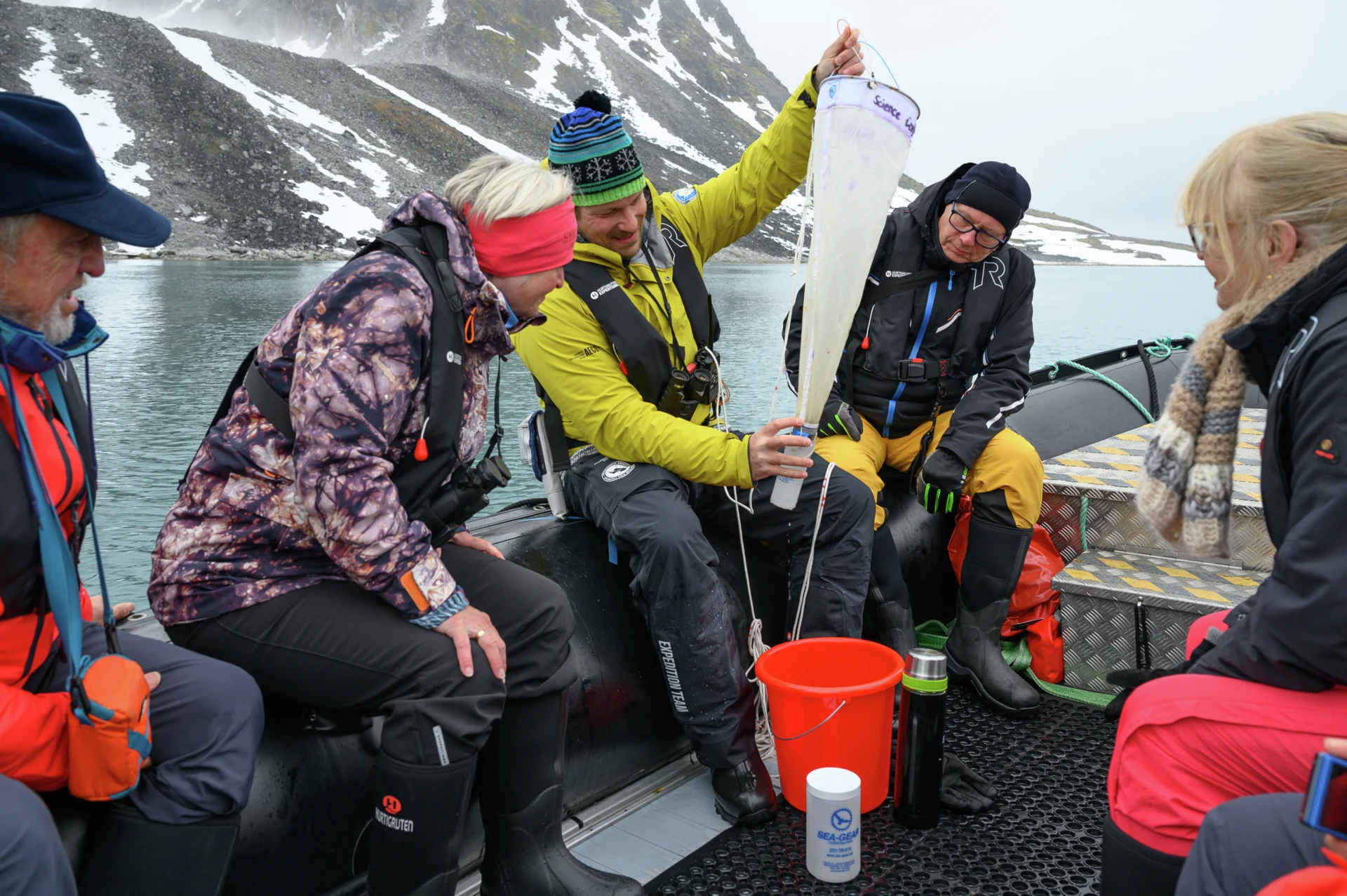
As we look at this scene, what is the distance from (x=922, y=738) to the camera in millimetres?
2195

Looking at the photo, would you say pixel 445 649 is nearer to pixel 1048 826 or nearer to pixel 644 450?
pixel 644 450

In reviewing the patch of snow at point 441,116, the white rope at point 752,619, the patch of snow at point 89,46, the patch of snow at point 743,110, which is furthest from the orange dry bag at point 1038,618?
the patch of snow at point 743,110

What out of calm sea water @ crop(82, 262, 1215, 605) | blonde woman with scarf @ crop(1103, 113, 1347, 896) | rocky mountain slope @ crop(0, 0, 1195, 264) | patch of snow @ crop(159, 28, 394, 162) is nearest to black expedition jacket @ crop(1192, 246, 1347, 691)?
blonde woman with scarf @ crop(1103, 113, 1347, 896)

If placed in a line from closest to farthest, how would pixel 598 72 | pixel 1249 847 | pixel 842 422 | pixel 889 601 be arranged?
pixel 1249 847 < pixel 889 601 < pixel 842 422 < pixel 598 72

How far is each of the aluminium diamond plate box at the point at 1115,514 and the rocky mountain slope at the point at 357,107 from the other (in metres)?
25.9

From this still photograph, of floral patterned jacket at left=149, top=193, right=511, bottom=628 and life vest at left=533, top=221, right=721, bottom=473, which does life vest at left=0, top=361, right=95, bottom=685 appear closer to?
floral patterned jacket at left=149, top=193, right=511, bottom=628

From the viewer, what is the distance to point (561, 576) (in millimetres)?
2404

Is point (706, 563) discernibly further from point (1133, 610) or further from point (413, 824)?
point (1133, 610)

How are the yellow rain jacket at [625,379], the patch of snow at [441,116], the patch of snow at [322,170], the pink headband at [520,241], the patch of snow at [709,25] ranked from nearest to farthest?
the pink headband at [520,241], the yellow rain jacket at [625,379], the patch of snow at [322,170], the patch of snow at [441,116], the patch of snow at [709,25]

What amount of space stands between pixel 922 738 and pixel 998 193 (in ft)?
5.93

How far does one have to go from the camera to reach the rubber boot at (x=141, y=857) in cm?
139

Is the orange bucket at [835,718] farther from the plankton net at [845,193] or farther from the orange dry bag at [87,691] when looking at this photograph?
the orange dry bag at [87,691]

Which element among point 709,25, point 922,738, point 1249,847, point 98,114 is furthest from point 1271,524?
point 709,25

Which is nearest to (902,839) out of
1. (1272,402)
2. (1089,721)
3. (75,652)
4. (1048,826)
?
(1048,826)
